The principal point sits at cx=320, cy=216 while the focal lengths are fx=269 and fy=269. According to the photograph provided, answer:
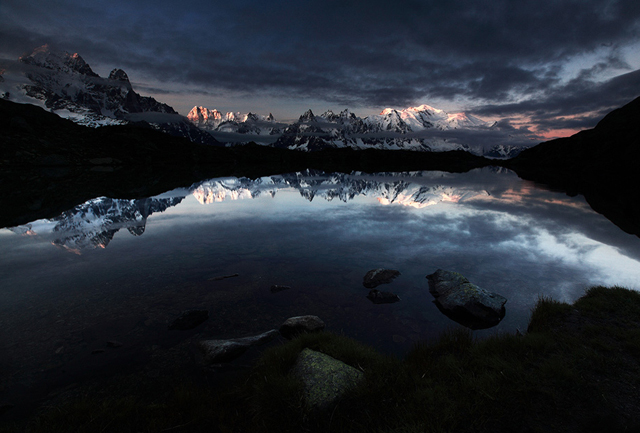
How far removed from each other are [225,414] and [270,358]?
1527 mm

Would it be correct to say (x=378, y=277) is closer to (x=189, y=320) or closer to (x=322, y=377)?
(x=322, y=377)

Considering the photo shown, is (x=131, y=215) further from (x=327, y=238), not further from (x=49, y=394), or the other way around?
(x=49, y=394)

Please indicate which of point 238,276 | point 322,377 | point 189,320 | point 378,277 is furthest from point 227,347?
point 378,277

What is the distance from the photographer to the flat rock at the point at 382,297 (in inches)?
447

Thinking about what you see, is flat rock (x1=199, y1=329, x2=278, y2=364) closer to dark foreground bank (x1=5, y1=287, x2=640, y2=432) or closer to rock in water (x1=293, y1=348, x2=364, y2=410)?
dark foreground bank (x1=5, y1=287, x2=640, y2=432)

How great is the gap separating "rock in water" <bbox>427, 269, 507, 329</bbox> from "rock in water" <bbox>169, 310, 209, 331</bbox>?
9.26 metres

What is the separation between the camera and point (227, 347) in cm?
782

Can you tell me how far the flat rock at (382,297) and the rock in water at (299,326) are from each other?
10.5 ft

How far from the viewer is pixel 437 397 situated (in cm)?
526

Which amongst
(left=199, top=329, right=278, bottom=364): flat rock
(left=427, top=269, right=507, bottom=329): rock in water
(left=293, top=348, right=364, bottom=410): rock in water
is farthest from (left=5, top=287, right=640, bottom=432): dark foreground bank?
(left=427, top=269, right=507, bottom=329): rock in water

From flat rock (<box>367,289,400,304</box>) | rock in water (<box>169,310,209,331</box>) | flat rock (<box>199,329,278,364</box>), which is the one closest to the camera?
flat rock (<box>199,329,278,364</box>)

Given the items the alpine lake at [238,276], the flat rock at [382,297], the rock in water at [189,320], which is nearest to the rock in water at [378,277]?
the alpine lake at [238,276]

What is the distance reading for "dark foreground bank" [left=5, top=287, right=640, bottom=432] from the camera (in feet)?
16.1

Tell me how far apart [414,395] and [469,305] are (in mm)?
6223
